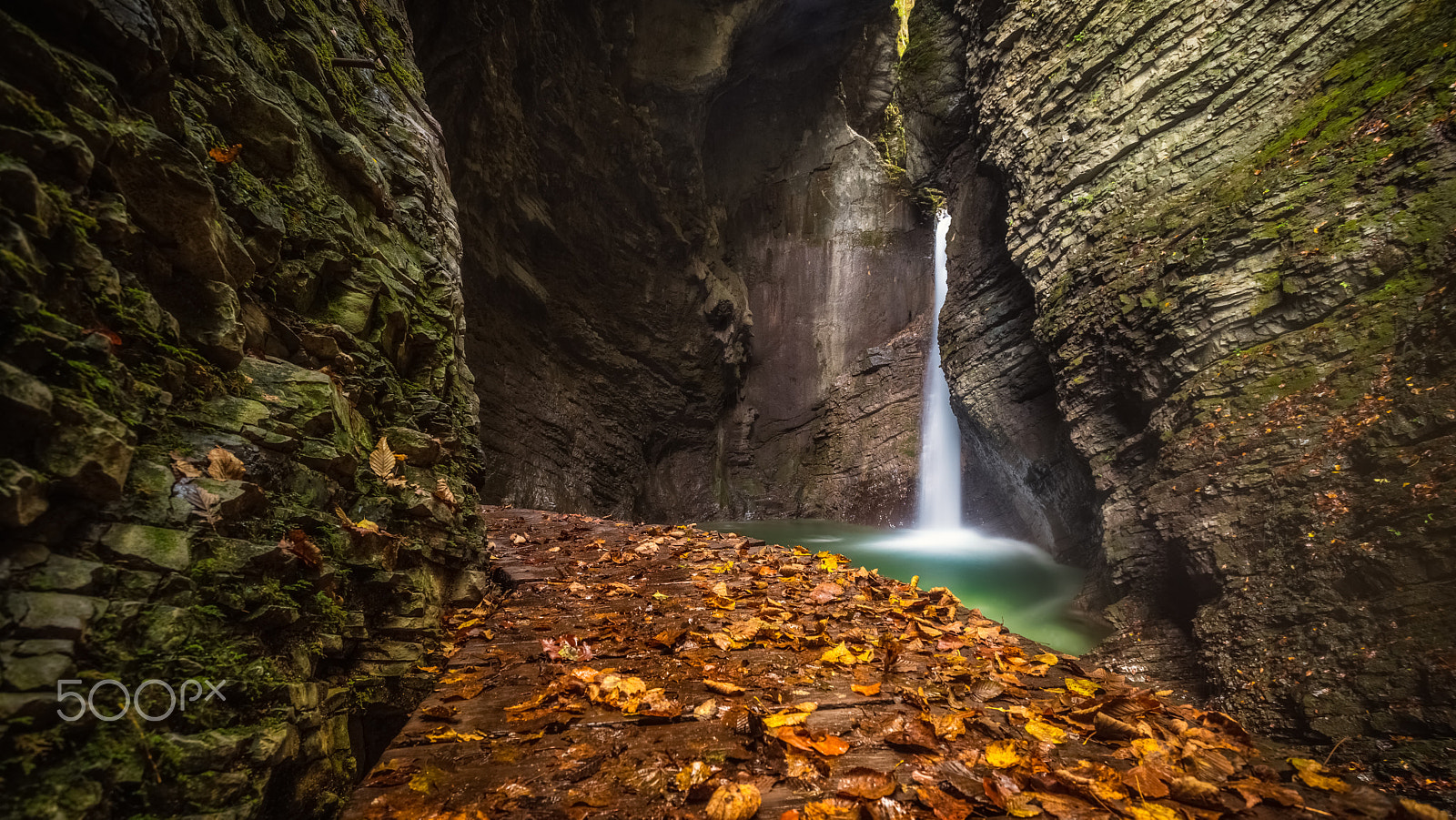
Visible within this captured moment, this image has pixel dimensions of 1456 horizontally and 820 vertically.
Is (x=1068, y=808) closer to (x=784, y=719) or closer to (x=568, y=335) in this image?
(x=784, y=719)

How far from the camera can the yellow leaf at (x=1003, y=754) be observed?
1.82 metres

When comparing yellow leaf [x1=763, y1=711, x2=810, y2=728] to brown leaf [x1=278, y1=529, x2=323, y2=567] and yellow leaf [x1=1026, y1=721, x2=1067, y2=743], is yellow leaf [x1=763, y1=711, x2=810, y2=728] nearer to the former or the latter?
yellow leaf [x1=1026, y1=721, x2=1067, y2=743]

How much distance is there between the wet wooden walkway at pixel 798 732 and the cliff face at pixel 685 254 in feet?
25.8

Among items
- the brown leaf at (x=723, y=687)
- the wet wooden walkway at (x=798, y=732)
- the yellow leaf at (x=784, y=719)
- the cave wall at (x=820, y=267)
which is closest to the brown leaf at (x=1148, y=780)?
the wet wooden walkway at (x=798, y=732)

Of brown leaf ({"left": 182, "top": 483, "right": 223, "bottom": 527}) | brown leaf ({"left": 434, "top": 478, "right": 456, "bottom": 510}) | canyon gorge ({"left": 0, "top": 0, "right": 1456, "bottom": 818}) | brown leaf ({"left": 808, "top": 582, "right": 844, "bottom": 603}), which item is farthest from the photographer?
brown leaf ({"left": 808, "top": 582, "right": 844, "bottom": 603})

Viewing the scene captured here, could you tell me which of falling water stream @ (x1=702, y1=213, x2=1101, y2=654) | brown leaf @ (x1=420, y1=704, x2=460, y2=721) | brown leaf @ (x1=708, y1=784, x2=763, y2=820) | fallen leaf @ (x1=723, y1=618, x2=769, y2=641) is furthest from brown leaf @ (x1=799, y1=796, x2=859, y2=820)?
falling water stream @ (x1=702, y1=213, x2=1101, y2=654)

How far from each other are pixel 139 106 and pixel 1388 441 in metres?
7.69

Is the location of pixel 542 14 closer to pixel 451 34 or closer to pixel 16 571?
pixel 451 34

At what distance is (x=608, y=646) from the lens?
106 inches

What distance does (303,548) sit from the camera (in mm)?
1833

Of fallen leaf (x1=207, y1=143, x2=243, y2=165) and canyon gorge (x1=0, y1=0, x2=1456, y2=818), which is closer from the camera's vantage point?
canyon gorge (x1=0, y1=0, x2=1456, y2=818)

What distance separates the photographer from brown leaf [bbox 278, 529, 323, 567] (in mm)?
1794

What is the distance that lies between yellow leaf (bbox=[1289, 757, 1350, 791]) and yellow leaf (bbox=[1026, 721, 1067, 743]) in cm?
83

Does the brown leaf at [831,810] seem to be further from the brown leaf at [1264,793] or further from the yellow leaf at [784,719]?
the brown leaf at [1264,793]
